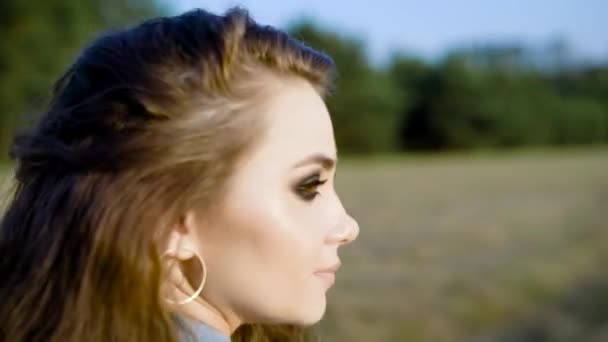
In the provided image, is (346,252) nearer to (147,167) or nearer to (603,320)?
(603,320)

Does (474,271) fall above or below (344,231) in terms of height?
below

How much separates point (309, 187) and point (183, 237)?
0.57 feet

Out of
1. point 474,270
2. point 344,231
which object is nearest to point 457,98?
point 474,270

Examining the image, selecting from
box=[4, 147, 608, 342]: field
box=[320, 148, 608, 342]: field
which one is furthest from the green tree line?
box=[320, 148, 608, 342]: field

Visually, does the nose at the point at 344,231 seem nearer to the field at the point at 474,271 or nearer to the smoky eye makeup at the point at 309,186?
the smoky eye makeup at the point at 309,186

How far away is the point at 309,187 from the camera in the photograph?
1292 mm

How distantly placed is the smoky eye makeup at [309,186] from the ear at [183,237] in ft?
0.45

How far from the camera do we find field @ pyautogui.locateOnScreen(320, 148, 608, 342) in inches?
258

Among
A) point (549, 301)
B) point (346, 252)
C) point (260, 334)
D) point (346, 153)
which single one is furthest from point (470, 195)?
point (346, 153)

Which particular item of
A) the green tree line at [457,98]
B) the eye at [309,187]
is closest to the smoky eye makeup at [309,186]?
→ the eye at [309,187]

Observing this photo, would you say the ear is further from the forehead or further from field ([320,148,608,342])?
field ([320,148,608,342])

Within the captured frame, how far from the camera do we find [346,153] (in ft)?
145

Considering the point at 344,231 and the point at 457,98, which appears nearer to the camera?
the point at 344,231

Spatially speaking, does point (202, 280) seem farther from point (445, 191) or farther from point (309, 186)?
point (445, 191)
